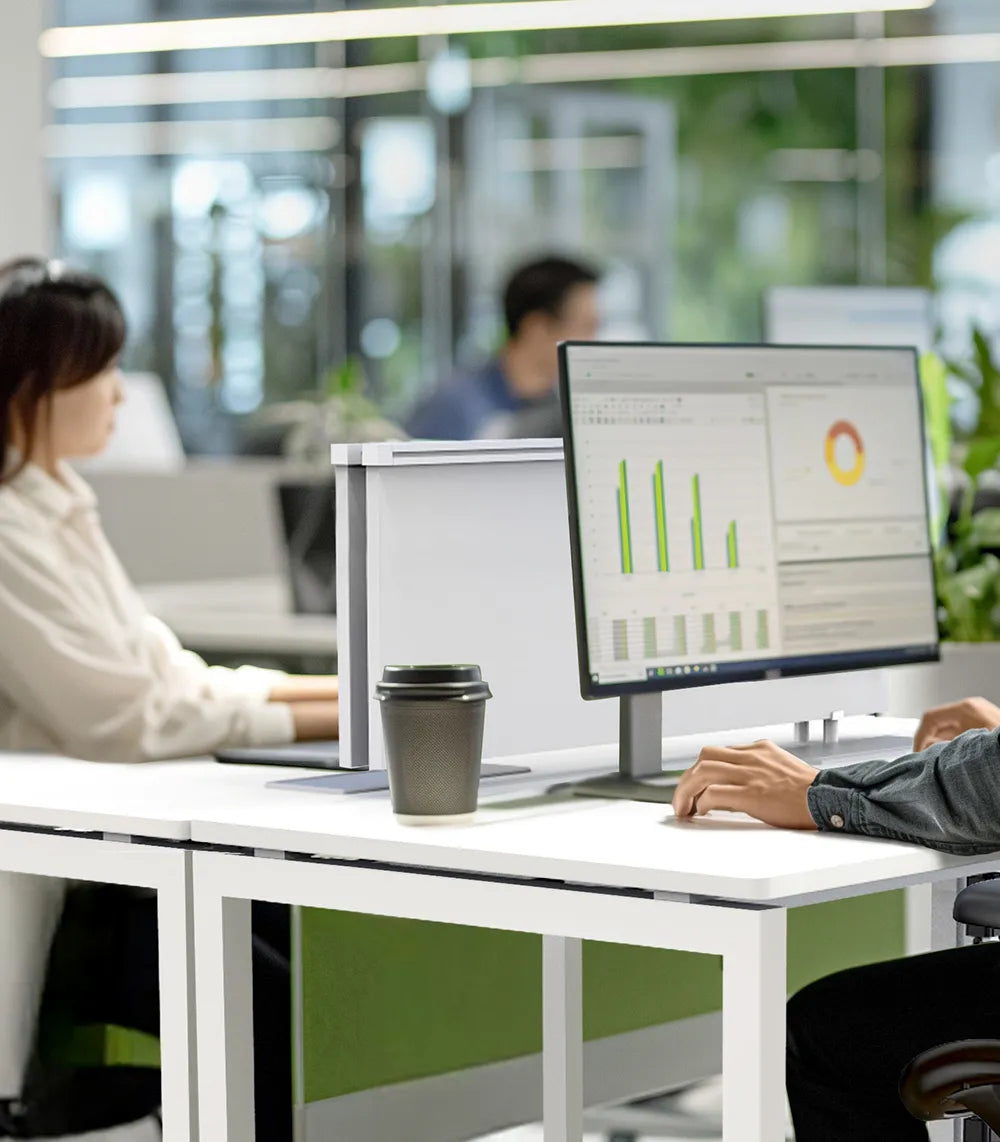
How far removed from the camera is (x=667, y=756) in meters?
2.29

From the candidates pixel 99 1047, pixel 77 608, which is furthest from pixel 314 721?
pixel 99 1047

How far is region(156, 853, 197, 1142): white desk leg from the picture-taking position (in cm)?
197

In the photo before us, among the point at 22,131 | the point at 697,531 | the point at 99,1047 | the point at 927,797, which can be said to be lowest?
the point at 99,1047

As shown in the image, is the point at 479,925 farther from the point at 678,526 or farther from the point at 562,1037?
the point at 562,1037

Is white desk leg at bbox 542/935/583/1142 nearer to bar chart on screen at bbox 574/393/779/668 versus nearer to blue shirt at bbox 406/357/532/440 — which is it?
bar chart on screen at bbox 574/393/779/668

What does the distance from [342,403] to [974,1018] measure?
5421 mm

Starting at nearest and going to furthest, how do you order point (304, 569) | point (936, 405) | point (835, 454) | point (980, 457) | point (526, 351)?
point (835, 454) → point (936, 405) → point (980, 457) → point (304, 569) → point (526, 351)

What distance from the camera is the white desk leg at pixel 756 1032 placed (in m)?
1.66

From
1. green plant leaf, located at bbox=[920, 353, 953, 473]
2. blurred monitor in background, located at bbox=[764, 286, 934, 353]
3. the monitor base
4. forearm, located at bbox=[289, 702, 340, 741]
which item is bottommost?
the monitor base

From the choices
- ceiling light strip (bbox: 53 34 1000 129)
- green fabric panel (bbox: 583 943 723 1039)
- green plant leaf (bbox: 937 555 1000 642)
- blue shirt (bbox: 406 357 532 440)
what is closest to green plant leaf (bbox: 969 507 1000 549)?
green plant leaf (bbox: 937 555 1000 642)

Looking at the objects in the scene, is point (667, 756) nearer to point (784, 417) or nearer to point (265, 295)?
point (784, 417)

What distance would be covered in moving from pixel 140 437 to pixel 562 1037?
13.9ft

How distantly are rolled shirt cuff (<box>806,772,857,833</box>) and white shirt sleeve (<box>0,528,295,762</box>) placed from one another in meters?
0.81

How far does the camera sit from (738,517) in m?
2.15
